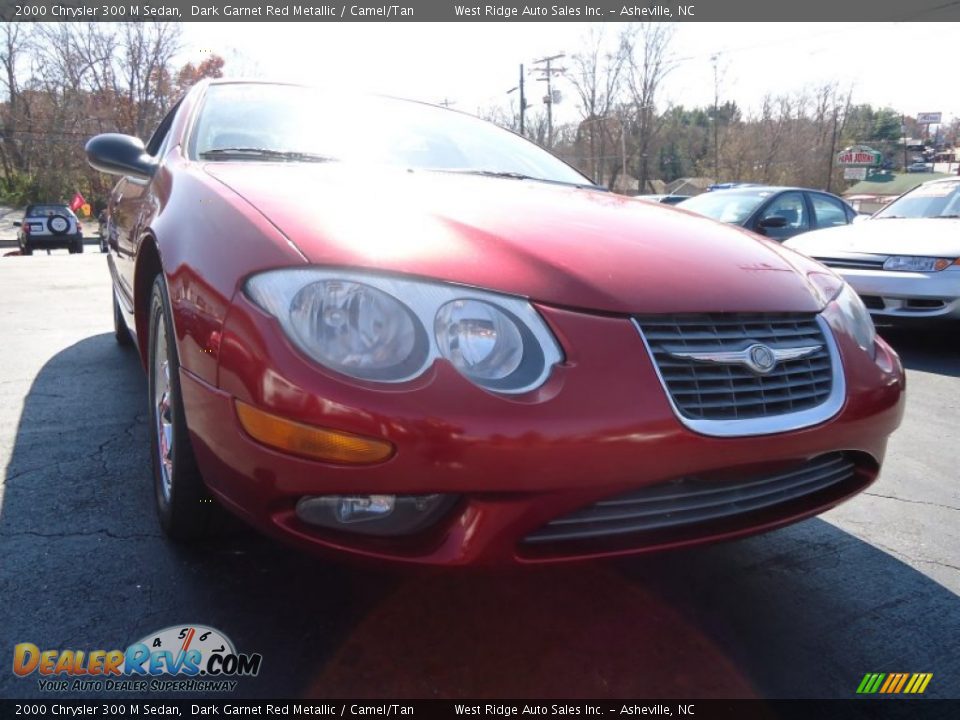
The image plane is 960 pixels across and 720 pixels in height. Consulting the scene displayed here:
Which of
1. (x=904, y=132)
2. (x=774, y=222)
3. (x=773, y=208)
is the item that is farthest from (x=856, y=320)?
(x=904, y=132)

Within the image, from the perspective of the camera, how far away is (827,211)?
8180mm

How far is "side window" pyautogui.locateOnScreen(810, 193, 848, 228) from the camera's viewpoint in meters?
7.99

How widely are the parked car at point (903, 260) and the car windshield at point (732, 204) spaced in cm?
127

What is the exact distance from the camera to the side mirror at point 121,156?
271 cm

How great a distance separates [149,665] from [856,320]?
6.47 feet

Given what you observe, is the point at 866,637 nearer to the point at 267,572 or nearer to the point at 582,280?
the point at 582,280

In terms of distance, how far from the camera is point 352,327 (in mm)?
1406

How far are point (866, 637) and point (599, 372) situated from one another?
1.01 m

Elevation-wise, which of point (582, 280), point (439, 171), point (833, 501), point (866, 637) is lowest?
point (866, 637)

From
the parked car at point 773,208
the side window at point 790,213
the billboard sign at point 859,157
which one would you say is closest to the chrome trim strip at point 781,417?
the parked car at point 773,208

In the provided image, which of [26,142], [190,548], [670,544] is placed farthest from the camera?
[26,142]

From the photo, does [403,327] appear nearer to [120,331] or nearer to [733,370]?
[733,370]

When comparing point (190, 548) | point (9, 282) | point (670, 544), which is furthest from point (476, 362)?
point (9, 282)

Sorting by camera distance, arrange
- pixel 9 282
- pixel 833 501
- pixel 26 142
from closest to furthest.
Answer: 1. pixel 833 501
2. pixel 9 282
3. pixel 26 142
